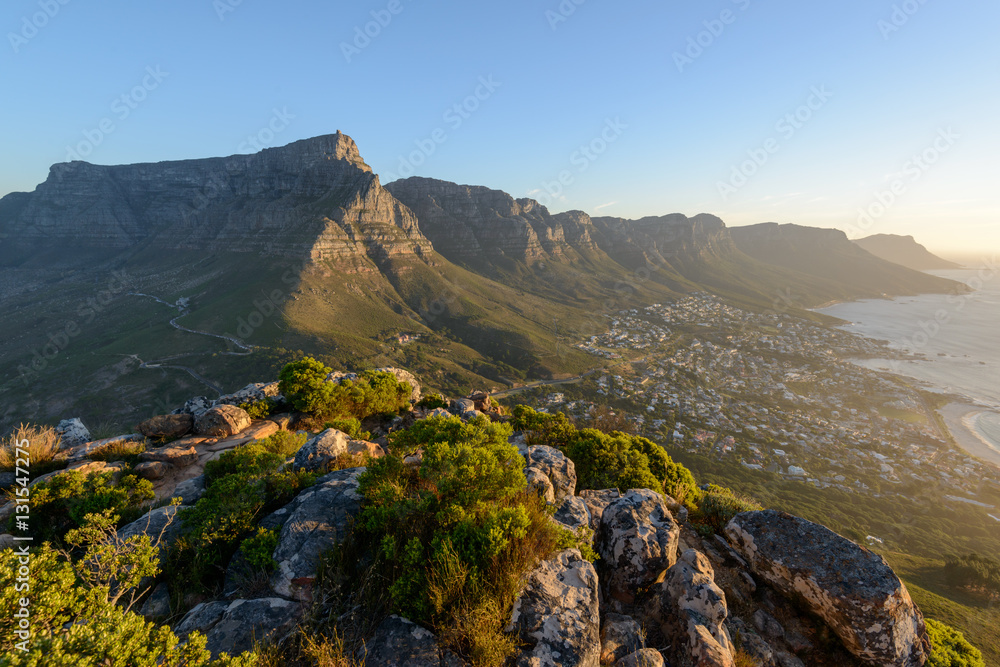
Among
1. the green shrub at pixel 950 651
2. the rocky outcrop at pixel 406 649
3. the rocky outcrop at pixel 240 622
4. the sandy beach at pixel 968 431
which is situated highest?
the rocky outcrop at pixel 406 649

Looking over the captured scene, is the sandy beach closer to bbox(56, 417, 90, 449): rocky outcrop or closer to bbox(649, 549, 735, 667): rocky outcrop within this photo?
bbox(649, 549, 735, 667): rocky outcrop

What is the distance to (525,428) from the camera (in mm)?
16797

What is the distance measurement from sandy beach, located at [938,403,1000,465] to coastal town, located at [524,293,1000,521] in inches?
96.9

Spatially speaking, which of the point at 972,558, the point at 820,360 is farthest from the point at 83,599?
the point at 820,360

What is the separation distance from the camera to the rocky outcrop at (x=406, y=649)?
451 centimetres

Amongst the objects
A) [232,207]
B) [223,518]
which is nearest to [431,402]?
[223,518]

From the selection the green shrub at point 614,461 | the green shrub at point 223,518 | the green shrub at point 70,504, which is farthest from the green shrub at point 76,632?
the green shrub at point 614,461

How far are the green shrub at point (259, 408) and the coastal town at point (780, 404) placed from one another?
50671 millimetres

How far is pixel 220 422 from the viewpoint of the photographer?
15.0m

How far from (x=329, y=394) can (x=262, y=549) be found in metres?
12.3

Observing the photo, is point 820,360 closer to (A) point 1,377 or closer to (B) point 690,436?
(B) point 690,436

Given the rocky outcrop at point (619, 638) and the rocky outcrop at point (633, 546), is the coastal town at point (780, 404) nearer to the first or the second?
the rocky outcrop at point (633, 546)

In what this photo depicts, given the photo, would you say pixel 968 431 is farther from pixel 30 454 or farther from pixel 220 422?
pixel 30 454

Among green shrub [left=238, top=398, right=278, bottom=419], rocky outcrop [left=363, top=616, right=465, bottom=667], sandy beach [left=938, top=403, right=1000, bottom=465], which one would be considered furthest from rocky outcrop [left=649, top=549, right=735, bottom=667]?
sandy beach [left=938, top=403, right=1000, bottom=465]
